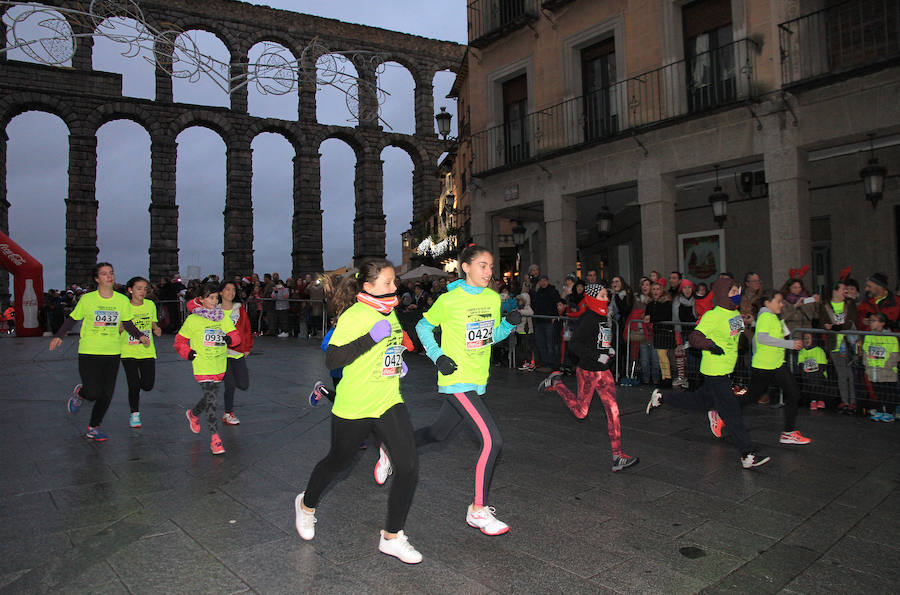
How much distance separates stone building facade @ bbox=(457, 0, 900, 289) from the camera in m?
11.4

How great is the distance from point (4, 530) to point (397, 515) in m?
2.62

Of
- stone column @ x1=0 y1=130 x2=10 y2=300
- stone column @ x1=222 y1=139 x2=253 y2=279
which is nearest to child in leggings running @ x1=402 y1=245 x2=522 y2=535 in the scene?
stone column @ x1=222 y1=139 x2=253 y2=279

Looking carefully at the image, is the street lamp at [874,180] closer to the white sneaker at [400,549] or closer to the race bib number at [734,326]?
the race bib number at [734,326]

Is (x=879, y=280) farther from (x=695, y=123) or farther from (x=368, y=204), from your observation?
(x=368, y=204)

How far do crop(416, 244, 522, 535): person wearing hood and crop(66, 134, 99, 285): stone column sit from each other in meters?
29.3

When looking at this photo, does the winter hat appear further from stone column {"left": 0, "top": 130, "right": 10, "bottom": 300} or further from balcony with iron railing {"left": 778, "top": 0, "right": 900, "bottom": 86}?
stone column {"left": 0, "top": 130, "right": 10, "bottom": 300}

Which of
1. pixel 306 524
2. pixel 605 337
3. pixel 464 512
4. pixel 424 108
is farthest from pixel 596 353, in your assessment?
pixel 424 108

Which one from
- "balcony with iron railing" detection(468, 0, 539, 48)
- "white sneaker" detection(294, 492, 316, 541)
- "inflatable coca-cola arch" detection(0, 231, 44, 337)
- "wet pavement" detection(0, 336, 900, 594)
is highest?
"balcony with iron railing" detection(468, 0, 539, 48)

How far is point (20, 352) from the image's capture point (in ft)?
50.3

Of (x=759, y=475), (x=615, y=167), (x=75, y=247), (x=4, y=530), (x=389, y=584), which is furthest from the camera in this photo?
(x=75, y=247)

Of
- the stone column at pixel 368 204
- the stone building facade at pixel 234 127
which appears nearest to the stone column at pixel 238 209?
the stone building facade at pixel 234 127

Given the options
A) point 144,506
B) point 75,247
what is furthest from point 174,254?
point 144,506

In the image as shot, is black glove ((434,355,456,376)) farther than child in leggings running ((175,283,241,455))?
No

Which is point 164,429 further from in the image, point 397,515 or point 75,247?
point 75,247
